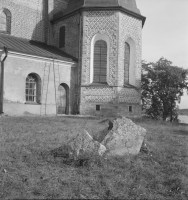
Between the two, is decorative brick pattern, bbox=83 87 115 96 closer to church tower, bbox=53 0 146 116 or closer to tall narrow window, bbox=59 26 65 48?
church tower, bbox=53 0 146 116

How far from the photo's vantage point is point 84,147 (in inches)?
256

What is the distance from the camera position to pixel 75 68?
20.3m

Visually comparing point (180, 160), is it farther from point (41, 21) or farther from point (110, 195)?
point (41, 21)

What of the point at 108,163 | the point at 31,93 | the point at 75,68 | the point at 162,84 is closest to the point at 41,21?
the point at 75,68

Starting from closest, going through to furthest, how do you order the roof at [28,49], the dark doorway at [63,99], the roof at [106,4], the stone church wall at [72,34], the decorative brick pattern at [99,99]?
1. the roof at [28,49]
2. the decorative brick pattern at [99,99]
3. the dark doorway at [63,99]
4. the roof at [106,4]
5. the stone church wall at [72,34]

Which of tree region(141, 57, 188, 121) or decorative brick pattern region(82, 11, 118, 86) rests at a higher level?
decorative brick pattern region(82, 11, 118, 86)

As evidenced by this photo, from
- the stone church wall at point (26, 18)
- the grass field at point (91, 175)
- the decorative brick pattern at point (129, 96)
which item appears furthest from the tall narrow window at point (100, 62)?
the grass field at point (91, 175)

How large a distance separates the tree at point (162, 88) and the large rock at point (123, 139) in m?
14.5


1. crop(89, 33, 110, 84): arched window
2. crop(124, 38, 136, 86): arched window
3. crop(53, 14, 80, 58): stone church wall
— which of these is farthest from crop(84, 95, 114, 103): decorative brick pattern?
crop(53, 14, 80, 58): stone church wall

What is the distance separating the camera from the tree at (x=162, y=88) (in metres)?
20.9

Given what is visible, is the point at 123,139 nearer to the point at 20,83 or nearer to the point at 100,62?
the point at 20,83

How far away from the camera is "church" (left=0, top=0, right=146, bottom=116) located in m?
18.1

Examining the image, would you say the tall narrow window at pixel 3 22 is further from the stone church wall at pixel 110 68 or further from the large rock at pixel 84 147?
the large rock at pixel 84 147

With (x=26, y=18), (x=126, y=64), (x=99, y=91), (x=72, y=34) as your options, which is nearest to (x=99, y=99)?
(x=99, y=91)
